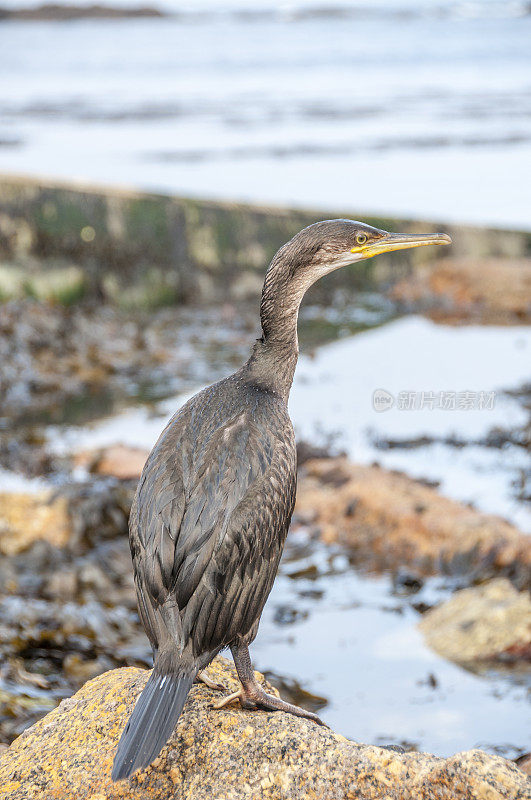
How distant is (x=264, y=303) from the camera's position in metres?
3.53

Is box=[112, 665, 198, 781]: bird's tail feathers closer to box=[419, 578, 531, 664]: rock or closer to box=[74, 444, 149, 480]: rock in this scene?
box=[419, 578, 531, 664]: rock

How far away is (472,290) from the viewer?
11.0 meters

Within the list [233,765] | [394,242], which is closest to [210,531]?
[233,765]

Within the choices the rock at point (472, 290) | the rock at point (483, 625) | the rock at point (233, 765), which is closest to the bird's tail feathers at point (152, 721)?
the rock at point (233, 765)

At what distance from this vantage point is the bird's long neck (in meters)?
3.45

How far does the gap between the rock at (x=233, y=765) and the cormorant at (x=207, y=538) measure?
0.17 metres

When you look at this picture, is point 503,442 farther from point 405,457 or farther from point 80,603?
point 80,603

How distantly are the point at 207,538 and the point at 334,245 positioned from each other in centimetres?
121

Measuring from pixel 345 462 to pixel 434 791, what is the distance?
13.8ft

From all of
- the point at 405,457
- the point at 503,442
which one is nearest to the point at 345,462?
the point at 405,457

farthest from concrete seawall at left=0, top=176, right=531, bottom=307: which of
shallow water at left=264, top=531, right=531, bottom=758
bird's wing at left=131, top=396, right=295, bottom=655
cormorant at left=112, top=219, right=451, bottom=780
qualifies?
bird's wing at left=131, top=396, right=295, bottom=655

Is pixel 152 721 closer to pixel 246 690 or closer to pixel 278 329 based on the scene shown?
pixel 246 690

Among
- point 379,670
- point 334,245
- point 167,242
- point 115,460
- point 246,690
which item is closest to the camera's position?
point 246,690

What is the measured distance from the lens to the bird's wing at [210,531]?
278cm
